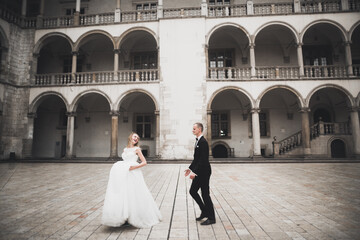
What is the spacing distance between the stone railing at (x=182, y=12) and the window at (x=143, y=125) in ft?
27.6

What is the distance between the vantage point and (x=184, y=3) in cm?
1889

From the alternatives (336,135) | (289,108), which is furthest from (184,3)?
(336,135)

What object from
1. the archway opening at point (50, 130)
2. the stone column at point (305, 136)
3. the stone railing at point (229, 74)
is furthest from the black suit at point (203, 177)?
the archway opening at point (50, 130)

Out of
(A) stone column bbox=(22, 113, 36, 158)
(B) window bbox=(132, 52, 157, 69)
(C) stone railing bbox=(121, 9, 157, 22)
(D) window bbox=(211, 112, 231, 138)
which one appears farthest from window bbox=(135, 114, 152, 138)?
(A) stone column bbox=(22, 113, 36, 158)

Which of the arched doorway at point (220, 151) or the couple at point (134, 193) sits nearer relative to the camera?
the couple at point (134, 193)

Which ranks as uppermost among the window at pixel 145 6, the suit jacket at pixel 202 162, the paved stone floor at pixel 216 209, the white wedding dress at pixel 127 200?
the window at pixel 145 6

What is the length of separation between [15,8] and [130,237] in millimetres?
22971

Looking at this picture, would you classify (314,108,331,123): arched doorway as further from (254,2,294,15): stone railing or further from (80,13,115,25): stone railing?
(80,13,115,25): stone railing

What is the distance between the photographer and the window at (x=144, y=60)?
18.7m

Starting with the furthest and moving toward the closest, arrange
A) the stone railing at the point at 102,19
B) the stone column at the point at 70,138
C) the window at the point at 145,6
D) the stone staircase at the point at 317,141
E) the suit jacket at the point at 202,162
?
the window at the point at 145,6 < the stone railing at the point at 102,19 < the stone column at the point at 70,138 < the stone staircase at the point at 317,141 < the suit jacket at the point at 202,162

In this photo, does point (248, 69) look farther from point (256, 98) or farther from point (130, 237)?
point (130, 237)

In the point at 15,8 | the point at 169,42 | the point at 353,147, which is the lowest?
the point at 353,147

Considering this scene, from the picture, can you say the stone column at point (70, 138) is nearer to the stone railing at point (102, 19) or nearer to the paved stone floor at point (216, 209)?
the stone railing at point (102, 19)

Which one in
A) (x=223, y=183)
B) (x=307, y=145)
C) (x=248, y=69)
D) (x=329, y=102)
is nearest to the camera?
(x=223, y=183)
